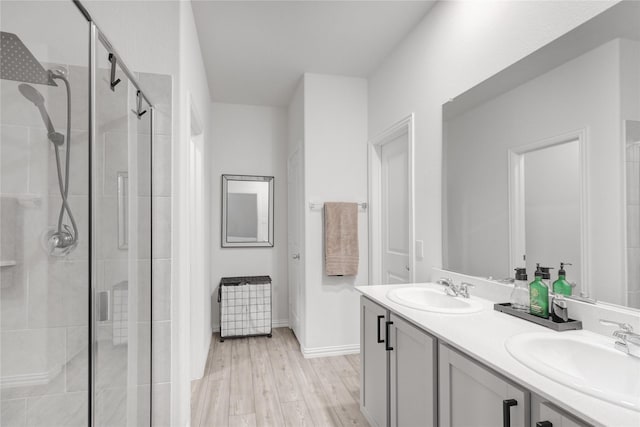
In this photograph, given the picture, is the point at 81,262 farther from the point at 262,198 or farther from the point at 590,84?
the point at 262,198

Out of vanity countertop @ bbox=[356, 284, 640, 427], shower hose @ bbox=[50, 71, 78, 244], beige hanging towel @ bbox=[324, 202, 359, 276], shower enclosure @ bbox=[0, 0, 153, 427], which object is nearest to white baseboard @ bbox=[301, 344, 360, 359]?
beige hanging towel @ bbox=[324, 202, 359, 276]

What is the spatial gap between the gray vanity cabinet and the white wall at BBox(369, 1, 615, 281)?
65 cm

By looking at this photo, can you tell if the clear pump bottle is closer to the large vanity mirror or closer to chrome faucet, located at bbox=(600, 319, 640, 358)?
the large vanity mirror

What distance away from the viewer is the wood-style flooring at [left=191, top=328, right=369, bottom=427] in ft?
7.19

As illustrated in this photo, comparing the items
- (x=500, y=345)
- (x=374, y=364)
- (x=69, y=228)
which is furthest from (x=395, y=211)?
(x=69, y=228)

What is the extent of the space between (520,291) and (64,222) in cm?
172

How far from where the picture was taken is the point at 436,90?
2.23 m

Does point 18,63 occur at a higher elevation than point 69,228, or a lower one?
higher

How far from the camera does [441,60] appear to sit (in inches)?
85.8

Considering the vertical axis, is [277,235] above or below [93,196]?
below

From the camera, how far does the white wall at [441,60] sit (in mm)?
1491

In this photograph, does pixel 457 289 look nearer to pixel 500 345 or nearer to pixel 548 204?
pixel 548 204

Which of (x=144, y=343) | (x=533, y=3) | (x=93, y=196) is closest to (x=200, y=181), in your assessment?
(x=144, y=343)

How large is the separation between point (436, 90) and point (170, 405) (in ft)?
7.89
